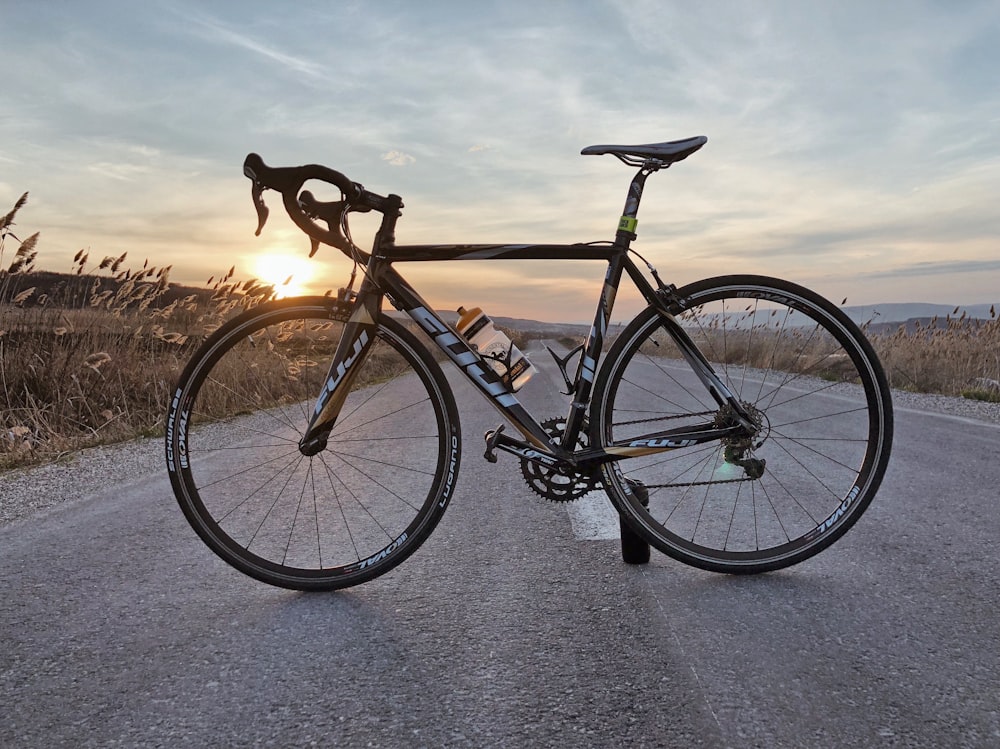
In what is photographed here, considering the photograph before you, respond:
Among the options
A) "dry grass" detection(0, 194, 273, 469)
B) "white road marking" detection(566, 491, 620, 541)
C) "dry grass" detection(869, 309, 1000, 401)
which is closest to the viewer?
"white road marking" detection(566, 491, 620, 541)

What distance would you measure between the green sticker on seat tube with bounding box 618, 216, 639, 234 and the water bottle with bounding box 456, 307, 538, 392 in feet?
2.26

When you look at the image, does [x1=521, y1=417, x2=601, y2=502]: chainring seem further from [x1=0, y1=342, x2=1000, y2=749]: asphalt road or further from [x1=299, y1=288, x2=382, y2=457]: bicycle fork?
[x1=299, y1=288, x2=382, y2=457]: bicycle fork

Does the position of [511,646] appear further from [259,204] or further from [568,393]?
[259,204]

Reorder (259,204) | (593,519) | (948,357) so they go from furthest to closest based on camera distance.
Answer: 1. (948,357)
2. (593,519)
3. (259,204)

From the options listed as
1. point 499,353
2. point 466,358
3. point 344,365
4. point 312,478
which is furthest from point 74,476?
point 499,353

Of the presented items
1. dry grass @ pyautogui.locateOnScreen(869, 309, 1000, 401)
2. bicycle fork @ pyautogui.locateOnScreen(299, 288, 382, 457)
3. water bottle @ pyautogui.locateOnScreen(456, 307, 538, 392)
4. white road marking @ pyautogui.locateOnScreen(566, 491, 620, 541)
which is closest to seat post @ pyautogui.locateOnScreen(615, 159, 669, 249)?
water bottle @ pyautogui.locateOnScreen(456, 307, 538, 392)

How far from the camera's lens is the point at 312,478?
3994 millimetres

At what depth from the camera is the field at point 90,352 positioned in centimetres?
665

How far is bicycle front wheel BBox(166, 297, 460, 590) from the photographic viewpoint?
3.04 m

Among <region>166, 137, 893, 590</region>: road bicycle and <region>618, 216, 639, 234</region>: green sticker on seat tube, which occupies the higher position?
<region>618, 216, 639, 234</region>: green sticker on seat tube

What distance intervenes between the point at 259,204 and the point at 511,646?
197cm

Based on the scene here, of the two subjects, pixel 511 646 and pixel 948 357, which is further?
pixel 948 357

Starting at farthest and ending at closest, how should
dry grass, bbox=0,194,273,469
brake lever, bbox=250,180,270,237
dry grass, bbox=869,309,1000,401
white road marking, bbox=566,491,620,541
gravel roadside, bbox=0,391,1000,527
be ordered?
dry grass, bbox=869,309,1000,401
dry grass, bbox=0,194,273,469
gravel roadside, bbox=0,391,1000,527
white road marking, bbox=566,491,620,541
brake lever, bbox=250,180,270,237

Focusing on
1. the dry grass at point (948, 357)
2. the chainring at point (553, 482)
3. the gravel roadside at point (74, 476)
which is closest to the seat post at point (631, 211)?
the chainring at point (553, 482)
